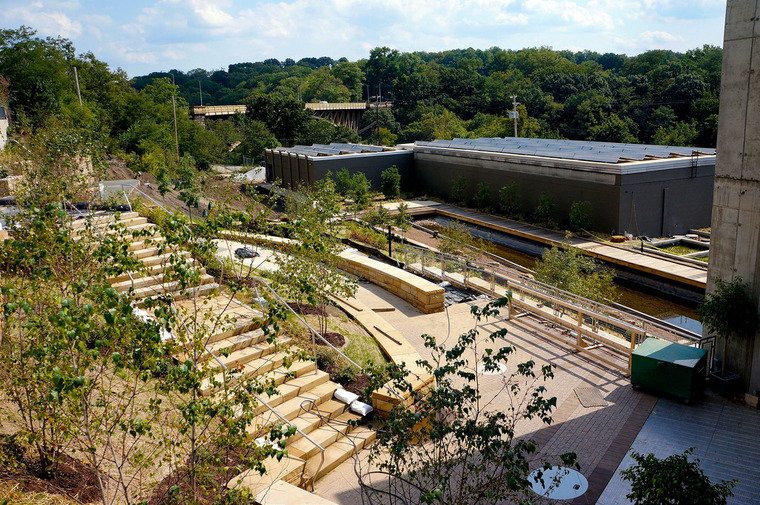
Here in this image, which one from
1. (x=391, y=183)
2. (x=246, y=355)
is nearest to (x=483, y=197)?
(x=391, y=183)

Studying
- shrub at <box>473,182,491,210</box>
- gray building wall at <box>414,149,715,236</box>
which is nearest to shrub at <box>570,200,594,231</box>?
gray building wall at <box>414,149,715,236</box>

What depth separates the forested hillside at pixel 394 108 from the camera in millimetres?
35344

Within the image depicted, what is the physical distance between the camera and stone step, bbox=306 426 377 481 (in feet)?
27.0

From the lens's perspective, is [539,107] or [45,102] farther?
[539,107]

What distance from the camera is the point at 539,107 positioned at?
225ft

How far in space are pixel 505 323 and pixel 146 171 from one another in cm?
2826

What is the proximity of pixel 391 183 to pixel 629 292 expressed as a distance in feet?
65.6

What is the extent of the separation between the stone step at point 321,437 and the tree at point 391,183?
102 feet

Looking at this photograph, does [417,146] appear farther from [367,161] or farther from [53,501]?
[53,501]

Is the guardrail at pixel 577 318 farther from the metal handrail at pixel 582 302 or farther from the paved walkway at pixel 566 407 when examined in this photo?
the paved walkway at pixel 566 407

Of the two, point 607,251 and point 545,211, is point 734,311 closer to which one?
point 607,251

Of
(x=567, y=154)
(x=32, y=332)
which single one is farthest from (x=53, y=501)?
(x=567, y=154)

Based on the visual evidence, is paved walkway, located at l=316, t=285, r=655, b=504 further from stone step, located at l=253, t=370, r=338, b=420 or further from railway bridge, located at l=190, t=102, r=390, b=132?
railway bridge, located at l=190, t=102, r=390, b=132

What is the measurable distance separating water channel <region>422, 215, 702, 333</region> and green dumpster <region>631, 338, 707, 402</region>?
7376 mm
